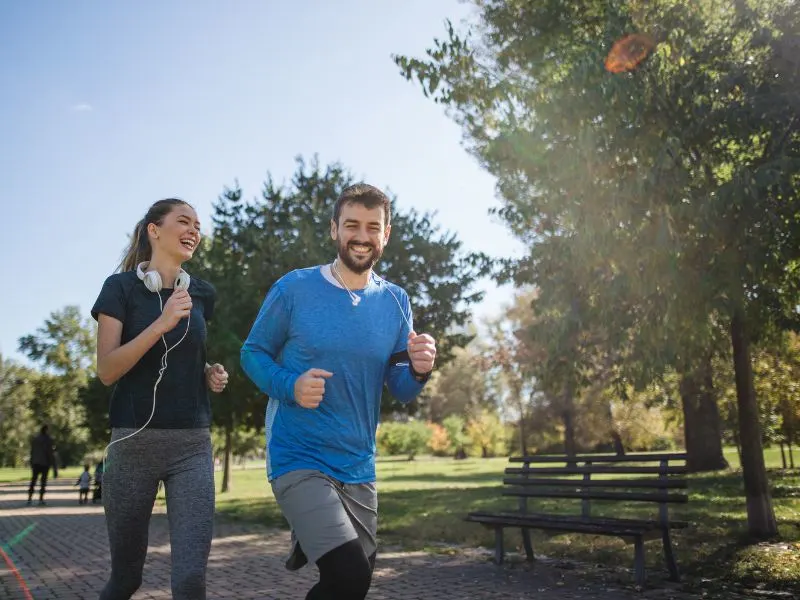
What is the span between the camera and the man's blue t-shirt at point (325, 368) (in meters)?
3.11

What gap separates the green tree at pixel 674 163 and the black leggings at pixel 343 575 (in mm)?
6254

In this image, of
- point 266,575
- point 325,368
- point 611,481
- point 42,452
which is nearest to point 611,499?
point 611,481

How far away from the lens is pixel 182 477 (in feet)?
11.2

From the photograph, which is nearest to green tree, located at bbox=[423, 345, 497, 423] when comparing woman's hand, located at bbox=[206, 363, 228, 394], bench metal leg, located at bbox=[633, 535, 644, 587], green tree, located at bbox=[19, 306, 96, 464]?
green tree, located at bbox=[19, 306, 96, 464]

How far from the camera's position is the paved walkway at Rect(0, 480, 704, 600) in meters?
Answer: 6.85

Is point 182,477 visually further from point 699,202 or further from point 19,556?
point 19,556

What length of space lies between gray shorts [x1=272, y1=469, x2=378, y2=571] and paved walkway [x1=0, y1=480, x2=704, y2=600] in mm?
3881

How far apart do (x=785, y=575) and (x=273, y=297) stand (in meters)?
6.22

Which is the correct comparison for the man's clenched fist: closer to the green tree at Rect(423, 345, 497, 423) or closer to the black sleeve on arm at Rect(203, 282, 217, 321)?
the black sleeve on arm at Rect(203, 282, 217, 321)

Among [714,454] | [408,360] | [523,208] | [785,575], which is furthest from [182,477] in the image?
[714,454]

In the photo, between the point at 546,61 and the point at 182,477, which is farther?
the point at 546,61

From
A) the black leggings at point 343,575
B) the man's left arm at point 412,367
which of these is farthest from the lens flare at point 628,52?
the black leggings at point 343,575

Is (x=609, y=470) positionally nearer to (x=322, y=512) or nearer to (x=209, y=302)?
(x=209, y=302)

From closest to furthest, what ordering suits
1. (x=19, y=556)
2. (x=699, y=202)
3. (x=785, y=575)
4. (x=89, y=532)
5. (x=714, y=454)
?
A: (x=785, y=575) → (x=699, y=202) → (x=19, y=556) → (x=89, y=532) → (x=714, y=454)
